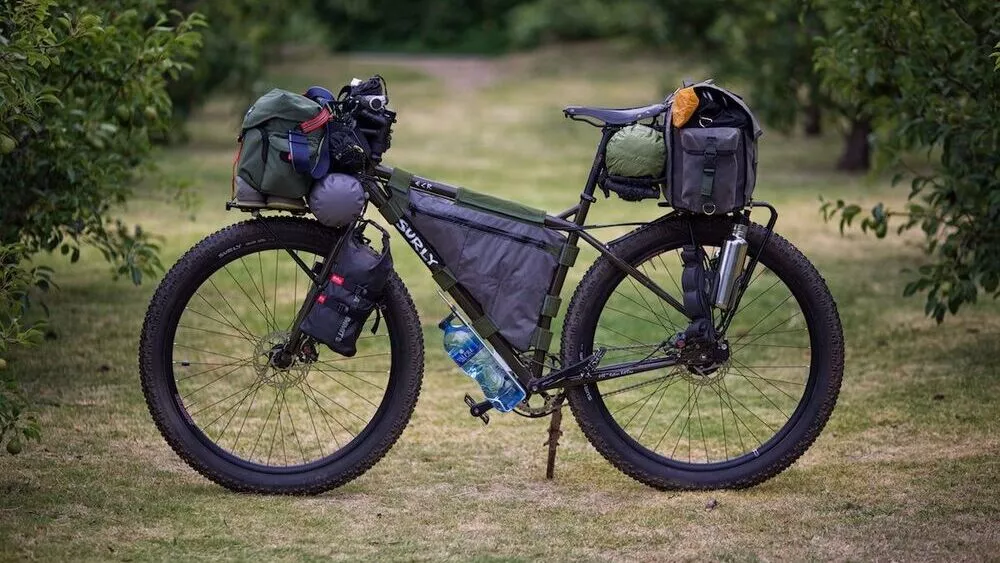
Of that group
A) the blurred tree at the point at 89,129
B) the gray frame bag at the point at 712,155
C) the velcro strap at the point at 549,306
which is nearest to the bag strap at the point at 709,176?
the gray frame bag at the point at 712,155

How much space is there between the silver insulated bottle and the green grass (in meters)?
0.63

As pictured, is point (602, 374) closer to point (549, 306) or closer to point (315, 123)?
point (549, 306)

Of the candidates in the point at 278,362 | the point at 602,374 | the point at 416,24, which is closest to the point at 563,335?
the point at 602,374

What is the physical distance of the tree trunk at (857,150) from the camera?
1396cm

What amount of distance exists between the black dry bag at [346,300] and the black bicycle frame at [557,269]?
A: 0.54ft

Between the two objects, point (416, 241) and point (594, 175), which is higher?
point (594, 175)

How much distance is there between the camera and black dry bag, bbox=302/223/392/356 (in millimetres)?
4641

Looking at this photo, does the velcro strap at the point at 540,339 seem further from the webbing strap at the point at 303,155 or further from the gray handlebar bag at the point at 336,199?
the webbing strap at the point at 303,155

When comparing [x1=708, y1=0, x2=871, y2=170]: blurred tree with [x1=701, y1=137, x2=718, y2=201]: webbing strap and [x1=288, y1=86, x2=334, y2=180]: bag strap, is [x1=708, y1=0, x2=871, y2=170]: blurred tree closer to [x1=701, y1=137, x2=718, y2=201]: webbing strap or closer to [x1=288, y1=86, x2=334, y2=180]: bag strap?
[x1=701, y1=137, x2=718, y2=201]: webbing strap

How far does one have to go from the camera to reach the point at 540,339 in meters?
4.78

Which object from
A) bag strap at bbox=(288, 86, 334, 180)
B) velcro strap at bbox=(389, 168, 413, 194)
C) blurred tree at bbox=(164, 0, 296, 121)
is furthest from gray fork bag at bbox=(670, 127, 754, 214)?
blurred tree at bbox=(164, 0, 296, 121)

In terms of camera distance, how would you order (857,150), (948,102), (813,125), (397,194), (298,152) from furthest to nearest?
(813,125) < (857,150) < (948,102) < (397,194) < (298,152)

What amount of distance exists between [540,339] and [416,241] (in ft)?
1.65

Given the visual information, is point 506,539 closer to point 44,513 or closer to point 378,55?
point 44,513
